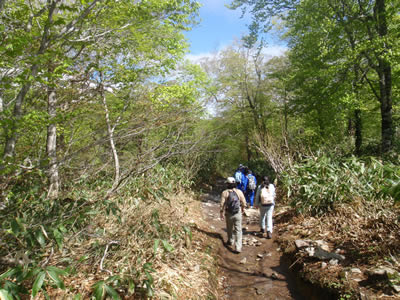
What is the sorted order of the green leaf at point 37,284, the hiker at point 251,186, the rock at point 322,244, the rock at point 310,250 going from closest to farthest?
the green leaf at point 37,284 → the rock at point 310,250 → the rock at point 322,244 → the hiker at point 251,186

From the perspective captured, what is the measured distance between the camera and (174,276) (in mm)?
3869

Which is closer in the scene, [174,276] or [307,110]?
[174,276]

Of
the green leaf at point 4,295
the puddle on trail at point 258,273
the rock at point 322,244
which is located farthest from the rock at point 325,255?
the green leaf at point 4,295

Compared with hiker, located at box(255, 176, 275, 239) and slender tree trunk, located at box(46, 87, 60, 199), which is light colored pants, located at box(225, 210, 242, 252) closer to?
hiker, located at box(255, 176, 275, 239)

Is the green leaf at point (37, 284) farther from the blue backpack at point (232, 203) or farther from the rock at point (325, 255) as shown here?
the rock at point (325, 255)

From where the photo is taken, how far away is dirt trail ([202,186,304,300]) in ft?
13.5

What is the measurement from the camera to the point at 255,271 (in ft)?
15.6

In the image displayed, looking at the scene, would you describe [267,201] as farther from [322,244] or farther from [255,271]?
[255,271]

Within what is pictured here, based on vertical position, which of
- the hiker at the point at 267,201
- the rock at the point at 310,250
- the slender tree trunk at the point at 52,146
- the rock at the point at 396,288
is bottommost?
the rock at the point at 310,250

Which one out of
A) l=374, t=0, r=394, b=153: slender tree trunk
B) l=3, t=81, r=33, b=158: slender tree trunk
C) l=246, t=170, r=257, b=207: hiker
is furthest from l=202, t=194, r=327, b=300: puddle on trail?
l=374, t=0, r=394, b=153: slender tree trunk

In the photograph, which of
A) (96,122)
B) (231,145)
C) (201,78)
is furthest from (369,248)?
(231,145)

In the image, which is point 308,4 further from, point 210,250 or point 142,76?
point 210,250

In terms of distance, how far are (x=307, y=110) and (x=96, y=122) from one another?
939 cm

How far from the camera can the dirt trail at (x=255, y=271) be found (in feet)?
13.5
